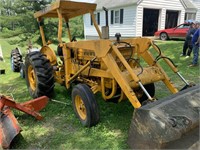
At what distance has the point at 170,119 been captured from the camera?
261cm

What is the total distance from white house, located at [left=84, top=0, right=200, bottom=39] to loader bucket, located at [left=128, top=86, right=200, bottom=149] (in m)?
14.8

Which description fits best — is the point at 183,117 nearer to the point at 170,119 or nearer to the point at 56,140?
the point at 170,119

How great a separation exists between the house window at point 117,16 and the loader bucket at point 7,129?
633 inches

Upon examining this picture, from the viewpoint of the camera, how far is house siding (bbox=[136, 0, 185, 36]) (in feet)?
55.5

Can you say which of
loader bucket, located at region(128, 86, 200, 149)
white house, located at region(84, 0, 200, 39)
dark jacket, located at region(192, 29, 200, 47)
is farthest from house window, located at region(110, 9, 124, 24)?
loader bucket, located at region(128, 86, 200, 149)

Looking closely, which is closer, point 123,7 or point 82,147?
point 82,147

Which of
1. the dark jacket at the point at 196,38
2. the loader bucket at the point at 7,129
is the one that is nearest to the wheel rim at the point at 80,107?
the loader bucket at the point at 7,129

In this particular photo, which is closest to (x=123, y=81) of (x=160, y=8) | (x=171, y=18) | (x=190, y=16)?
(x=160, y=8)

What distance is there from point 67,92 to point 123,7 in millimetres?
13876

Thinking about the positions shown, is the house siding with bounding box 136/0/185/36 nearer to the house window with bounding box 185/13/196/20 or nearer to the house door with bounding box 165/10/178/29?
the house door with bounding box 165/10/178/29

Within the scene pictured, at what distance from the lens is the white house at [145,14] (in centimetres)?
1703

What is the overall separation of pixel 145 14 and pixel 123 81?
58.5 ft

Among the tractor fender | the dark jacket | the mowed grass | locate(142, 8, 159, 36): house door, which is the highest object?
locate(142, 8, 159, 36): house door

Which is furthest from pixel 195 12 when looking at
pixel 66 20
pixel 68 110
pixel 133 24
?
pixel 68 110
